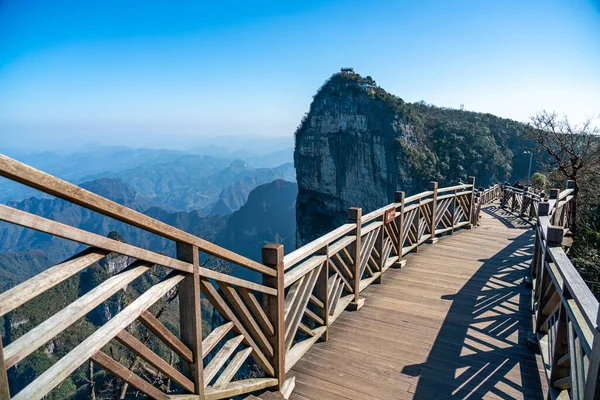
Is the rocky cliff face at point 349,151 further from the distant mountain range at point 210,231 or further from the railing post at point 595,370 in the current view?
the distant mountain range at point 210,231

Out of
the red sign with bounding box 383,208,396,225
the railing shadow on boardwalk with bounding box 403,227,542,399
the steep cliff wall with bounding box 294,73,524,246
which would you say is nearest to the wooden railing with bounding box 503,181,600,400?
the railing shadow on boardwalk with bounding box 403,227,542,399

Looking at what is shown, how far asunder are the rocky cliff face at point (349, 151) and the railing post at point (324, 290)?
36592mm

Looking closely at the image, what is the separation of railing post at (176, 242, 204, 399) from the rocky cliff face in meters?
38.6

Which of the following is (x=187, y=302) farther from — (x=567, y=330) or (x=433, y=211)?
(x=433, y=211)

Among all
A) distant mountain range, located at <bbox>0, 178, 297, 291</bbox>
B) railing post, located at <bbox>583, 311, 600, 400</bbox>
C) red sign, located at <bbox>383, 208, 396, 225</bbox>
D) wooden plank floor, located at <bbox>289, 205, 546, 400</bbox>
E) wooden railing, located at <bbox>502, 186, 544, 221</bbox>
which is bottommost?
distant mountain range, located at <bbox>0, 178, 297, 291</bbox>

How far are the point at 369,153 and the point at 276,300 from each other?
39545 millimetres

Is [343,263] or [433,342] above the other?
[343,263]

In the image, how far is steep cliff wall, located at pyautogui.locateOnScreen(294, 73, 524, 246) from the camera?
39.9 meters

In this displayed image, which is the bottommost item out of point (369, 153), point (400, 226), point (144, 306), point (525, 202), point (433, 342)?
point (433, 342)

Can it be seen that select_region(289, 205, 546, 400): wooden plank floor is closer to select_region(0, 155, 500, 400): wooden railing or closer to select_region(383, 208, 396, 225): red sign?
select_region(0, 155, 500, 400): wooden railing

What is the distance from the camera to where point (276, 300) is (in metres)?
2.85

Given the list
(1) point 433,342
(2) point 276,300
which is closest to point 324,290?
(2) point 276,300

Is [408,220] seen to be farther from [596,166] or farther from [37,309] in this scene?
[37,309]

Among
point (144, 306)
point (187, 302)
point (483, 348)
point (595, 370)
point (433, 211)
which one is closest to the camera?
point (144, 306)
